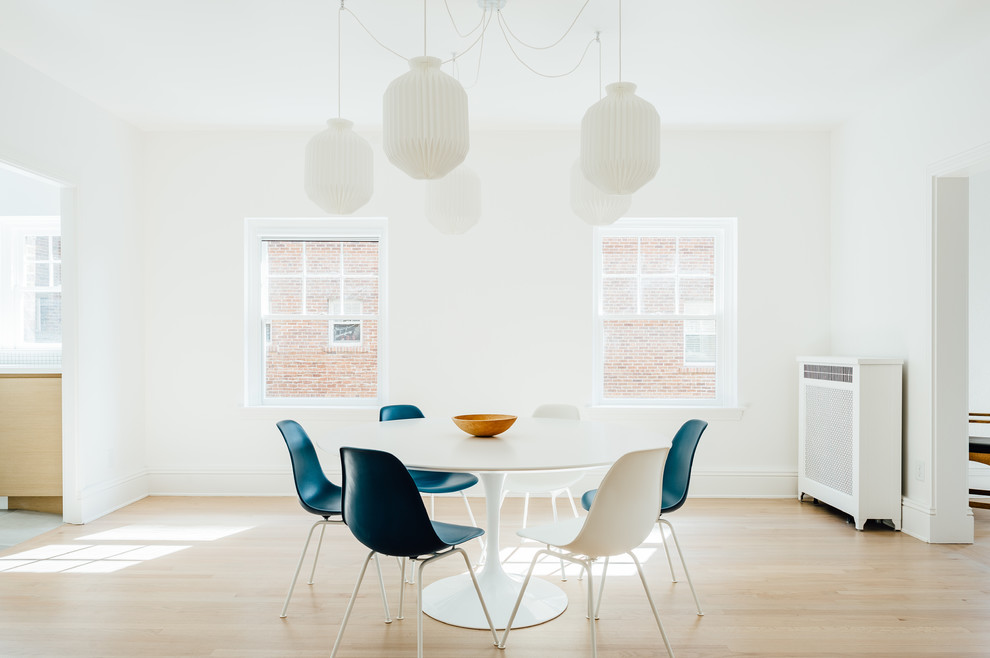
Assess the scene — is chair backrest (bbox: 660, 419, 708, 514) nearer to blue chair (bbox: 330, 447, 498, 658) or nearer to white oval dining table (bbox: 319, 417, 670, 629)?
white oval dining table (bbox: 319, 417, 670, 629)

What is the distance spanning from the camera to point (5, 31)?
3.43 m

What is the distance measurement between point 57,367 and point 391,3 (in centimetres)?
410

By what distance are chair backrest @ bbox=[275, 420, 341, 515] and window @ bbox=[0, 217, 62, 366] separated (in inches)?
136

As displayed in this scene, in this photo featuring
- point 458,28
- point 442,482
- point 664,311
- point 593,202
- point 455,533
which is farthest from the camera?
point 664,311

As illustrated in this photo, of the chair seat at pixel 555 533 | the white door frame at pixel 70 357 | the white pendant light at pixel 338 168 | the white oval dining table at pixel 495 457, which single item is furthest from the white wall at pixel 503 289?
the chair seat at pixel 555 533

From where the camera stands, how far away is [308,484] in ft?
10.2

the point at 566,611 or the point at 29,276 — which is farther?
the point at 29,276

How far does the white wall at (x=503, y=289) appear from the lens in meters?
5.10

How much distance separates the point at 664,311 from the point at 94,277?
4.21 metres

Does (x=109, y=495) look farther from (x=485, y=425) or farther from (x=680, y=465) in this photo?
(x=680, y=465)

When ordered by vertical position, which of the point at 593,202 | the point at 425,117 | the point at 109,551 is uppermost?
the point at 425,117

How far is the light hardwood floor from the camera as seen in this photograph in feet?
8.55

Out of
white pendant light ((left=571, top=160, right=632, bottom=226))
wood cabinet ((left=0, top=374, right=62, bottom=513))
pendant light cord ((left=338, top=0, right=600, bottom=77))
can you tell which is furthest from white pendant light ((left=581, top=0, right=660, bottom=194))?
wood cabinet ((left=0, top=374, right=62, bottom=513))

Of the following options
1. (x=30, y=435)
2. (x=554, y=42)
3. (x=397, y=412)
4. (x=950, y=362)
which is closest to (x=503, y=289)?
(x=397, y=412)
